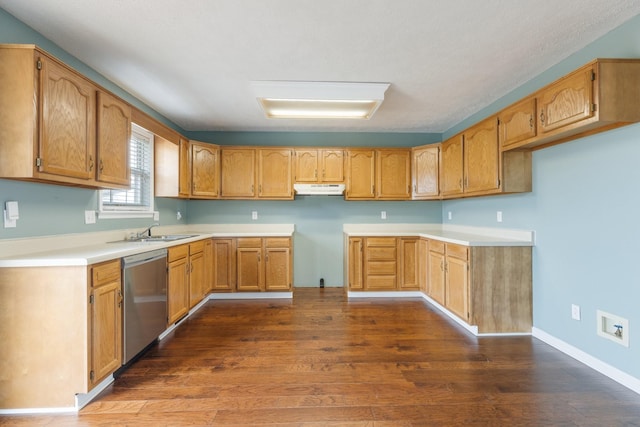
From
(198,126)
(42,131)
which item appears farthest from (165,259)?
(198,126)

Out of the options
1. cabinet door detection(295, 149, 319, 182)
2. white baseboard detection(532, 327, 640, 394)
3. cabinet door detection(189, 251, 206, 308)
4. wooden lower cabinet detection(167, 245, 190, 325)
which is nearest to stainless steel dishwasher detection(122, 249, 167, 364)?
wooden lower cabinet detection(167, 245, 190, 325)

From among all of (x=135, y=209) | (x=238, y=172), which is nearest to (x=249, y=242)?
(x=238, y=172)

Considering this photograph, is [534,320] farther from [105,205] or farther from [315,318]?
[105,205]

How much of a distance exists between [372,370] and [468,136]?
2.70 meters

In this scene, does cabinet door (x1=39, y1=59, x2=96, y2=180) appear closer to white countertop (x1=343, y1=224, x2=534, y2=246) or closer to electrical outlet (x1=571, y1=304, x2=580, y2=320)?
white countertop (x1=343, y1=224, x2=534, y2=246)

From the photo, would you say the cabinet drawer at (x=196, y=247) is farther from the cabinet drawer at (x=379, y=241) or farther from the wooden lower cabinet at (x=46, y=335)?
the cabinet drawer at (x=379, y=241)

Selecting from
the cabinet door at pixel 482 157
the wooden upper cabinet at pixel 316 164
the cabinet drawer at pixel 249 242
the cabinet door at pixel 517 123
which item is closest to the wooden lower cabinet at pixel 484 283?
the cabinet door at pixel 482 157

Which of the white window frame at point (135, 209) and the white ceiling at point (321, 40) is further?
the white window frame at point (135, 209)

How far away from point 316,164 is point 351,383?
289 cm

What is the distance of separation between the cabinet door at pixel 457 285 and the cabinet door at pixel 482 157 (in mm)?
738

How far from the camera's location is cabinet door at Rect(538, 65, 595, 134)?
6.02 ft

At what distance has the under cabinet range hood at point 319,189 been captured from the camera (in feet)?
13.0

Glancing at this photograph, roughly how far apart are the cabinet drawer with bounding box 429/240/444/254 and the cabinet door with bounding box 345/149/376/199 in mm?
1078

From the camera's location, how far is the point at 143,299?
88.0 inches
